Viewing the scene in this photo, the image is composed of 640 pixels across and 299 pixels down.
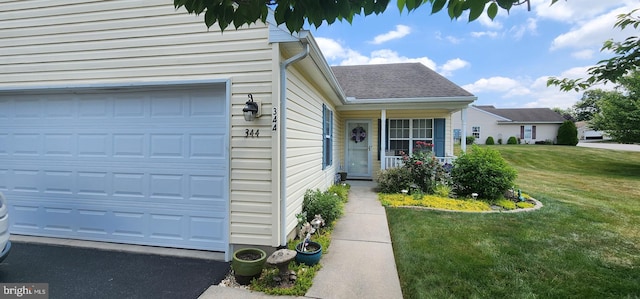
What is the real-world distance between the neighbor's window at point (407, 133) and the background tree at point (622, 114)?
38.4 feet

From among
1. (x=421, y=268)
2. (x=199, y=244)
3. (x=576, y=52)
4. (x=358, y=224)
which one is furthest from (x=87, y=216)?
(x=576, y=52)

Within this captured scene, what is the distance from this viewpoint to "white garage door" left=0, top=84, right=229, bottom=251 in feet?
12.1

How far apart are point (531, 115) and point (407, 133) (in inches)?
1111

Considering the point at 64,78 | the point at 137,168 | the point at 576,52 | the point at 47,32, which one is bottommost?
the point at 137,168

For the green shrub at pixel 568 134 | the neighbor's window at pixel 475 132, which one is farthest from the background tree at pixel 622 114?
the neighbor's window at pixel 475 132

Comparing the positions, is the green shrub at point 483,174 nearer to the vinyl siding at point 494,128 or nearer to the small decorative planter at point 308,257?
the small decorative planter at point 308,257

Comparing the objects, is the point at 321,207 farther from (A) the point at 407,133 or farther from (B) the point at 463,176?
(A) the point at 407,133

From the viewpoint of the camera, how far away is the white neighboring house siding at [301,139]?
389cm

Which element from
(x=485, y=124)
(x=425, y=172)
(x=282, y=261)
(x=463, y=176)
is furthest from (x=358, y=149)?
(x=485, y=124)

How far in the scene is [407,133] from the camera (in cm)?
949

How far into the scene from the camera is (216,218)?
3.66m

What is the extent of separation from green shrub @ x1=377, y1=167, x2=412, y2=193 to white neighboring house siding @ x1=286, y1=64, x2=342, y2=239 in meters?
2.32

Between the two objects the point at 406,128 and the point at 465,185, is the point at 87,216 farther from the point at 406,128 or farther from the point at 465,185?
the point at 406,128

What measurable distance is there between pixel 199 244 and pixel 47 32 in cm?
354
